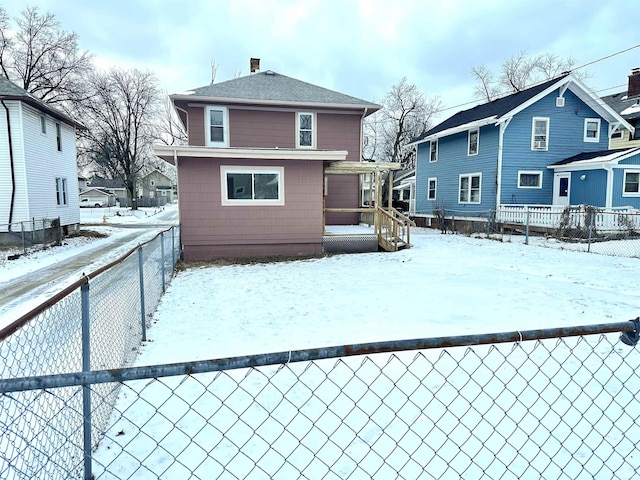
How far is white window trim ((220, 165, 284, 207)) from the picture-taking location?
11.4 m

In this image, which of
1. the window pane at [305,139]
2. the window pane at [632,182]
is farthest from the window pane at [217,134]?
the window pane at [632,182]

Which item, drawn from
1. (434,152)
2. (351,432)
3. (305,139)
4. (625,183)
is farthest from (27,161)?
(625,183)

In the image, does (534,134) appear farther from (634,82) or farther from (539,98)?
(634,82)

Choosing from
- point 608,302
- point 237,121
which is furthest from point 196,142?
point 608,302

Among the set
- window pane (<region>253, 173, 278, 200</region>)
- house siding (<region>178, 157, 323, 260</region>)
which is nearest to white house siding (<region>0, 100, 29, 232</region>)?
house siding (<region>178, 157, 323, 260</region>)

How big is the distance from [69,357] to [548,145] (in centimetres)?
2132

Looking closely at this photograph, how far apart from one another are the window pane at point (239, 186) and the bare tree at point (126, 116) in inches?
1347

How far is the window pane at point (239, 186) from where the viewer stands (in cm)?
1145

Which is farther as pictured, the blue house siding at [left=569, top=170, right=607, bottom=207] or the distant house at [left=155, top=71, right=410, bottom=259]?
the blue house siding at [left=569, top=170, right=607, bottom=207]

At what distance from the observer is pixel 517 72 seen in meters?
39.7

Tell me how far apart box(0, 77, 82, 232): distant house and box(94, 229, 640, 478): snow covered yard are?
31.5 ft

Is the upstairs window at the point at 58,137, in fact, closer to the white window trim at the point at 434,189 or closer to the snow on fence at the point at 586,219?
the white window trim at the point at 434,189

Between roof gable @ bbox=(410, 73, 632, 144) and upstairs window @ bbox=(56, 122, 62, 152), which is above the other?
roof gable @ bbox=(410, 73, 632, 144)

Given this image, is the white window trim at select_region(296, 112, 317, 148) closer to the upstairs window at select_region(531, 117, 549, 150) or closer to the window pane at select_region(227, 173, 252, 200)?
the window pane at select_region(227, 173, 252, 200)
